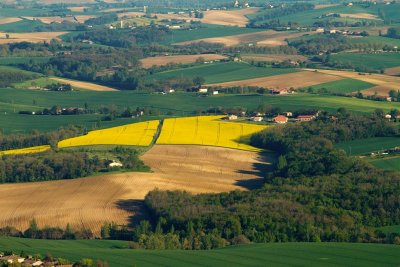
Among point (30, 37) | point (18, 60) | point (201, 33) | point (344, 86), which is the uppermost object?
point (344, 86)

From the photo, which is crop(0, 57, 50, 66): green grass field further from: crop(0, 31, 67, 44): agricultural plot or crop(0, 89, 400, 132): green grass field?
crop(0, 89, 400, 132): green grass field

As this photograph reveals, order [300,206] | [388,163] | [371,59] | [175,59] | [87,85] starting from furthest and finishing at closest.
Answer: [175,59]
[371,59]
[87,85]
[388,163]
[300,206]

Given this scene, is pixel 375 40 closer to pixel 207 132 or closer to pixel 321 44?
pixel 321 44

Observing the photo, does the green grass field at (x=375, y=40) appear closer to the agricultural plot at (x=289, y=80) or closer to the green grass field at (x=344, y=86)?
the agricultural plot at (x=289, y=80)

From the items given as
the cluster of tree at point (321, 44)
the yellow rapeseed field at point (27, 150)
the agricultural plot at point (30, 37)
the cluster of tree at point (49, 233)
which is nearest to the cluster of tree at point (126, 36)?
the agricultural plot at point (30, 37)

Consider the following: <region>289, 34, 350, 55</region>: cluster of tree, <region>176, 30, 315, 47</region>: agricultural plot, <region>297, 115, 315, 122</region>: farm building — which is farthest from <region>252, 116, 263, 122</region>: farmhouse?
<region>176, 30, 315, 47</region>: agricultural plot

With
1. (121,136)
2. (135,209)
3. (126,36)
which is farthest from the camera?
(126,36)

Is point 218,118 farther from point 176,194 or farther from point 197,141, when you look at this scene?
point 176,194

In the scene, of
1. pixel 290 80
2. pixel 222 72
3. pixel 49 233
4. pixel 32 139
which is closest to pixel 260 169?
pixel 32 139

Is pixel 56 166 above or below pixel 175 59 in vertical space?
above
